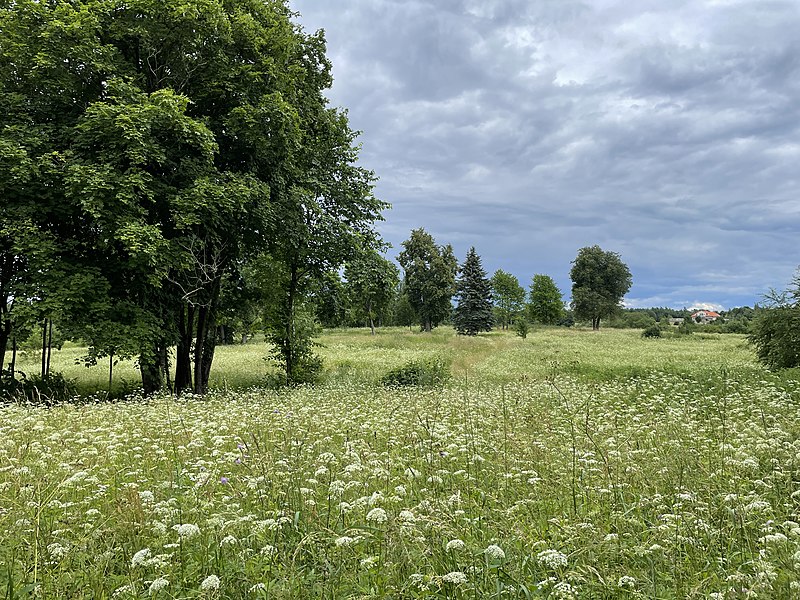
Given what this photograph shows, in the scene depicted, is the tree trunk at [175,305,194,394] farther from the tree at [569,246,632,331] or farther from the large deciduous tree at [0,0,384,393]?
the tree at [569,246,632,331]

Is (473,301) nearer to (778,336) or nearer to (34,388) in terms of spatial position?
(778,336)

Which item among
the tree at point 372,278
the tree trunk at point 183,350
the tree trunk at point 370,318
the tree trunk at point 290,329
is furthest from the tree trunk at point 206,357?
the tree trunk at point 370,318

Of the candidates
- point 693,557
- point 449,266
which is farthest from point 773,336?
point 449,266

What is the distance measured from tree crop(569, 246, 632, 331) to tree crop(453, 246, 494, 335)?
66.7 ft

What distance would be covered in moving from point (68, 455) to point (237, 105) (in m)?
15.8

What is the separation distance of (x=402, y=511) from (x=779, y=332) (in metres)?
24.3

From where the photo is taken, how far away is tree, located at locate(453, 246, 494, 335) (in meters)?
81.5

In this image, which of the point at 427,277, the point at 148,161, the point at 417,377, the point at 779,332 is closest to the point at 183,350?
the point at 148,161

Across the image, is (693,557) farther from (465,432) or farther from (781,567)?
(465,432)

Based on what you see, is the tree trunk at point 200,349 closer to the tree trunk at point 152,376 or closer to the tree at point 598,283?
the tree trunk at point 152,376

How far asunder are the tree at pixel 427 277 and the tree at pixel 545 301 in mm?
19925

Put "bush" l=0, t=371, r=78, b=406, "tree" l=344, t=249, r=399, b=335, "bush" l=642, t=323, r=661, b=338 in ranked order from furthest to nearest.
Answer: "bush" l=642, t=323, r=661, b=338 → "tree" l=344, t=249, r=399, b=335 → "bush" l=0, t=371, r=78, b=406

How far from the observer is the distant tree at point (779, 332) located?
66.7 ft

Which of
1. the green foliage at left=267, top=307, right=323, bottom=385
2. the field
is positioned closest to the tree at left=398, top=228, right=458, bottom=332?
the green foliage at left=267, top=307, right=323, bottom=385
